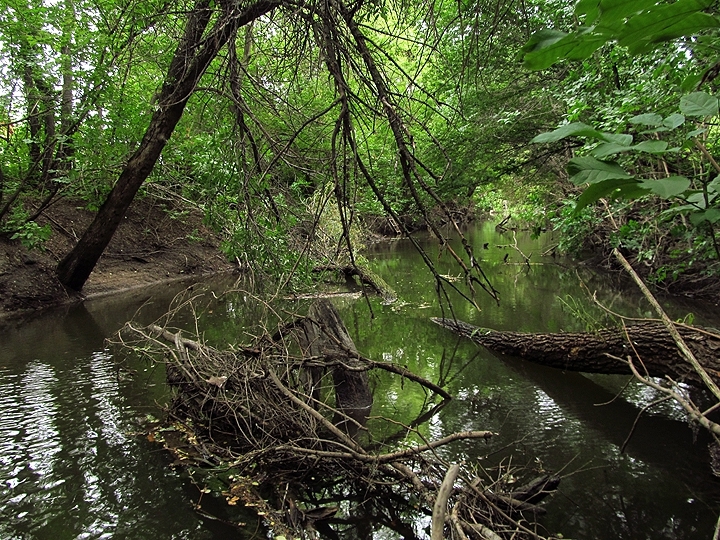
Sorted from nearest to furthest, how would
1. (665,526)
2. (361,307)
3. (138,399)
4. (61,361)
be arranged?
(665,526) → (138,399) → (61,361) → (361,307)

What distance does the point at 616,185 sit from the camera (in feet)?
2.33

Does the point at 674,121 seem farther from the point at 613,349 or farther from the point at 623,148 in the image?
the point at 613,349

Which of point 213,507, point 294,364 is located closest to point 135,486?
point 213,507

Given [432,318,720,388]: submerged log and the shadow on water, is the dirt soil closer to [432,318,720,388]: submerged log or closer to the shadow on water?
the shadow on water

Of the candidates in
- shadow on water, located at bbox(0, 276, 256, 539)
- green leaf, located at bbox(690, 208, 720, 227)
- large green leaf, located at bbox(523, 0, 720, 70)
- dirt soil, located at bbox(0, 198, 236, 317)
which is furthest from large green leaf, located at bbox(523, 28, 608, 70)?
dirt soil, located at bbox(0, 198, 236, 317)

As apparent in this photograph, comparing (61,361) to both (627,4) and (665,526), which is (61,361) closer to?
(665,526)

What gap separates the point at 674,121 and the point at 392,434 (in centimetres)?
398

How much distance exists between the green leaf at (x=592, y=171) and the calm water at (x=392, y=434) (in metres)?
2.93

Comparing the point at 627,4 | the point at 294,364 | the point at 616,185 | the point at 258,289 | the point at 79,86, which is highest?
the point at 79,86

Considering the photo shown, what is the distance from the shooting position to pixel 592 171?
0.74 m

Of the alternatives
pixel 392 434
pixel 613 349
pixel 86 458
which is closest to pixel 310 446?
pixel 392 434

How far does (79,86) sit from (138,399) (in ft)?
21.8

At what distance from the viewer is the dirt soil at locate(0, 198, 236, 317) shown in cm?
1003

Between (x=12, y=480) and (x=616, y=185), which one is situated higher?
(x=616, y=185)
